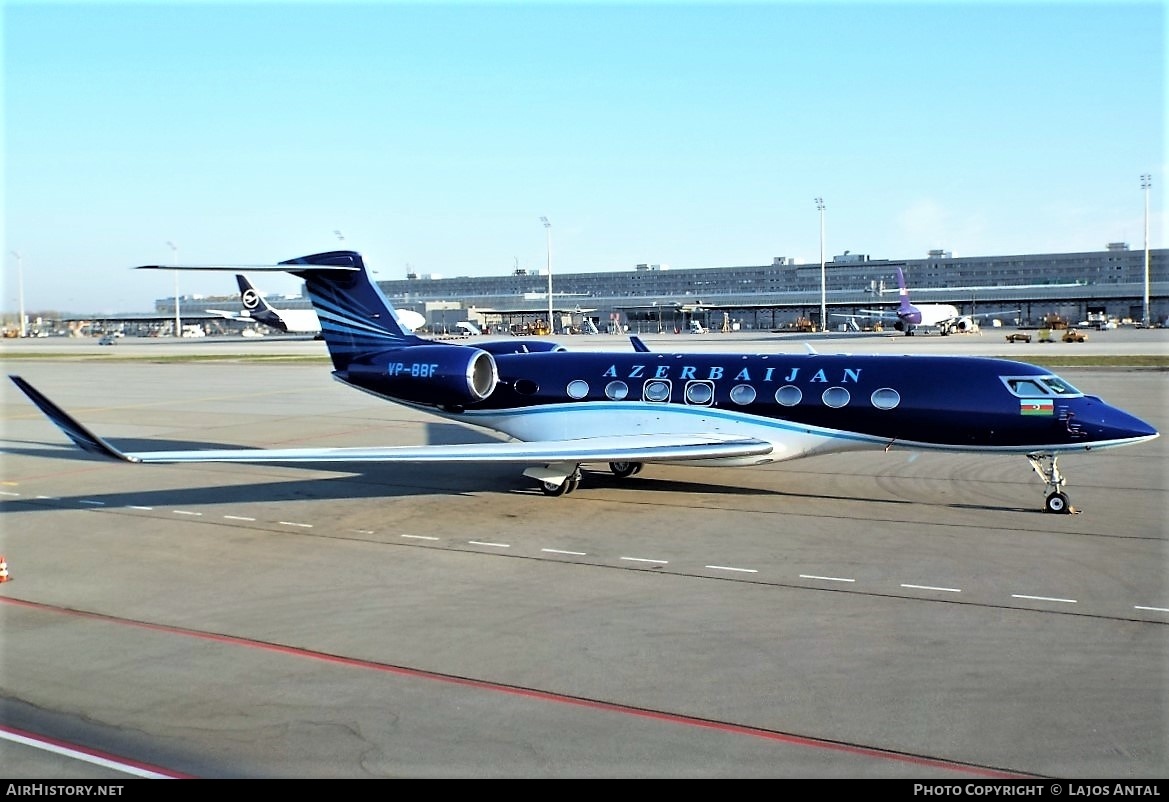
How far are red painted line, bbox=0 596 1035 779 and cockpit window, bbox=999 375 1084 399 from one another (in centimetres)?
1088

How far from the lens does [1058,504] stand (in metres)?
16.3

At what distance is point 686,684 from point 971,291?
5475 inches

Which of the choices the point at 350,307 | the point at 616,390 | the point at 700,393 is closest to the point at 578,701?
the point at 700,393

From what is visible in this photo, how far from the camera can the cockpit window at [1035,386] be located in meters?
16.7

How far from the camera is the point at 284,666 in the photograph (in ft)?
31.8

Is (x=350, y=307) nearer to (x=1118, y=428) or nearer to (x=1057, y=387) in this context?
(x=1057, y=387)

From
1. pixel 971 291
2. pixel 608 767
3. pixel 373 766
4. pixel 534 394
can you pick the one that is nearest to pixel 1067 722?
pixel 608 767

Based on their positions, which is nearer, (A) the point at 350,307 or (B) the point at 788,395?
(B) the point at 788,395

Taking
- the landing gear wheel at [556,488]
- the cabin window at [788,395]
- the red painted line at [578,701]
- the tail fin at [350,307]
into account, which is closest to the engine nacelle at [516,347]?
the tail fin at [350,307]

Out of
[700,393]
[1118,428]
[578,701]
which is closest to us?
[578,701]

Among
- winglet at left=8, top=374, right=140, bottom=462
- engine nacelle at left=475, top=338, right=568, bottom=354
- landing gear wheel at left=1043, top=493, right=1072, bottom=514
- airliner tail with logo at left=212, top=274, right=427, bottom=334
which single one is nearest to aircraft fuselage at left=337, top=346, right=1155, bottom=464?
landing gear wheel at left=1043, top=493, right=1072, bottom=514

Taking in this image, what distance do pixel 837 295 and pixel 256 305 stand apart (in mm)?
83241

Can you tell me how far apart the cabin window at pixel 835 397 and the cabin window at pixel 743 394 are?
128 cm

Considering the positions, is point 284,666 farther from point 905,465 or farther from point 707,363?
point 905,465
